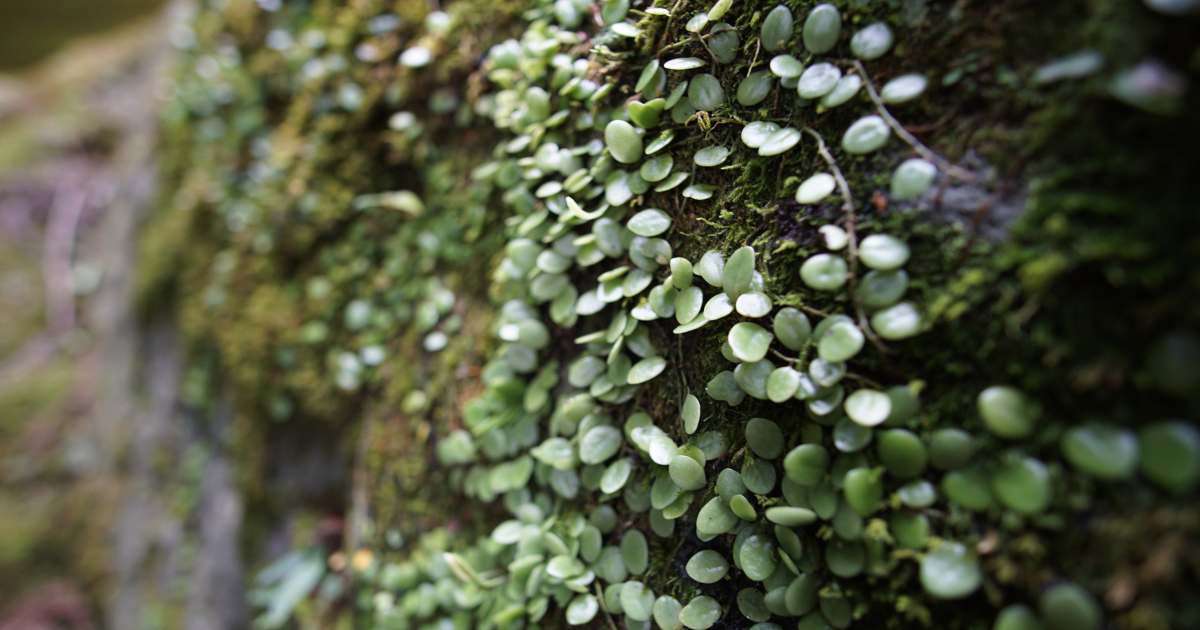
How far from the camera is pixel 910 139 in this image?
1.99 feet

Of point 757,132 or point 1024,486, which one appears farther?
point 757,132

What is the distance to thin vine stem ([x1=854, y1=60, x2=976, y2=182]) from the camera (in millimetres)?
583

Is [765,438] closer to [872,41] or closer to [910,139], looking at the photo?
[910,139]

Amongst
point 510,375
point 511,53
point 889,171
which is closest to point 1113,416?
point 889,171

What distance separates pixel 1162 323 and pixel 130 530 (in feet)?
11.5

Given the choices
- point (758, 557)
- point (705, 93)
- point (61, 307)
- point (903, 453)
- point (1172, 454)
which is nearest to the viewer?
point (1172, 454)

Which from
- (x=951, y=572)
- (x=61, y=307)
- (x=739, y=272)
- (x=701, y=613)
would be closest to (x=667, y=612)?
(x=701, y=613)

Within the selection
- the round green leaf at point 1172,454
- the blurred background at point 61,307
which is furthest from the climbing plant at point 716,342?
the blurred background at point 61,307

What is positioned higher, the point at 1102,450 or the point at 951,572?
the point at 1102,450

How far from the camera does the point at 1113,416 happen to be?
468 mm

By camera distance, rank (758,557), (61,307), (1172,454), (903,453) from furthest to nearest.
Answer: (61,307)
(758,557)
(903,453)
(1172,454)

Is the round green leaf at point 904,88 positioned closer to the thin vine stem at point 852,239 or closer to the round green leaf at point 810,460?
the thin vine stem at point 852,239

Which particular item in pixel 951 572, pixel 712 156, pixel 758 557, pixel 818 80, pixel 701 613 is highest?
pixel 818 80

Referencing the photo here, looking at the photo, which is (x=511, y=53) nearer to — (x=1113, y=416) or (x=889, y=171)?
(x=889, y=171)
